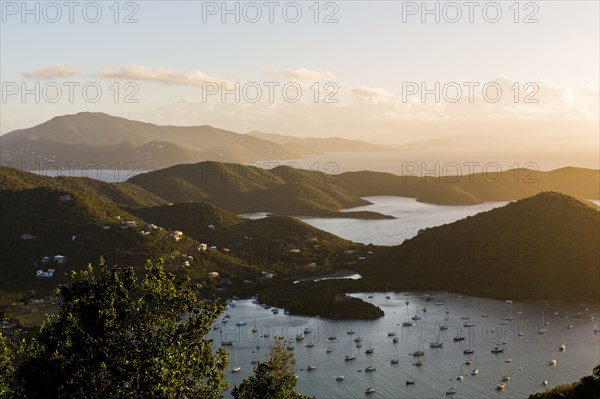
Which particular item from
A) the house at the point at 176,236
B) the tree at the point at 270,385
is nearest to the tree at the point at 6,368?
the tree at the point at 270,385

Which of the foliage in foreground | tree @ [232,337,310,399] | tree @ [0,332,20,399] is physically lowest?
the foliage in foreground

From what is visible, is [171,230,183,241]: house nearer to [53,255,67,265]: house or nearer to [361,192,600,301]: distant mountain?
[53,255,67,265]: house

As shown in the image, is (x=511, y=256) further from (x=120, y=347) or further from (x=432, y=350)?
(x=120, y=347)

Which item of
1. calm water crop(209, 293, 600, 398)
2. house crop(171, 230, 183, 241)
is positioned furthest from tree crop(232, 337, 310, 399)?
house crop(171, 230, 183, 241)

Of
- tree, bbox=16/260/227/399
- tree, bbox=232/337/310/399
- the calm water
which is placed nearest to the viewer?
tree, bbox=16/260/227/399

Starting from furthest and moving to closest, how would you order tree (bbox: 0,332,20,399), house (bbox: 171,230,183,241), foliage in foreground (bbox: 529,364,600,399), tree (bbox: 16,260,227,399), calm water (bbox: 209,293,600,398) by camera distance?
house (bbox: 171,230,183,241) → calm water (bbox: 209,293,600,398) → foliage in foreground (bbox: 529,364,600,399) → tree (bbox: 0,332,20,399) → tree (bbox: 16,260,227,399)

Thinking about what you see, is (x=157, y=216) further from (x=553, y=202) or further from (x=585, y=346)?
(x=585, y=346)

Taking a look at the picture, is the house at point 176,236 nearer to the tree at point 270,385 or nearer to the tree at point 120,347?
the tree at point 270,385
